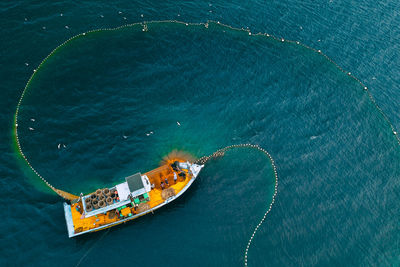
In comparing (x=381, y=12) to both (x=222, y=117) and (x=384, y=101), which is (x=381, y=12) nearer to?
(x=384, y=101)

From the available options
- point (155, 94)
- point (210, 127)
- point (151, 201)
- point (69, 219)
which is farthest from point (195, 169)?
point (69, 219)

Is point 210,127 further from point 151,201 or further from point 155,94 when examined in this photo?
point 151,201

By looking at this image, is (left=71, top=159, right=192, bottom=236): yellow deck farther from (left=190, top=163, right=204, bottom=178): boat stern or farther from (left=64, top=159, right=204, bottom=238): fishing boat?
(left=190, top=163, right=204, bottom=178): boat stern

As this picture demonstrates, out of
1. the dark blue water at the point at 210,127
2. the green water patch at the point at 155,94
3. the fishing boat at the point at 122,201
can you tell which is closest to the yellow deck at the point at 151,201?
the fishing boat at the point at 122,201

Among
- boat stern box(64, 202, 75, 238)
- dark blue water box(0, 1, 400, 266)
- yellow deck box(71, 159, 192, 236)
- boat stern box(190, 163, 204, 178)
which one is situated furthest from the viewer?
boat stern box(190, 163, 204, 178)

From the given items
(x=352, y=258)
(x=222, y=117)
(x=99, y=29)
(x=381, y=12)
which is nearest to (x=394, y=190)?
(x=352, y=258)

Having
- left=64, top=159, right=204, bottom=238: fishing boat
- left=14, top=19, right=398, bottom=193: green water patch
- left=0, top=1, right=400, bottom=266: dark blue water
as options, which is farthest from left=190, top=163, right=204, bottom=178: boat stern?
left=14, top=19, right=398, bottom=193: green water patch
